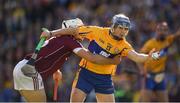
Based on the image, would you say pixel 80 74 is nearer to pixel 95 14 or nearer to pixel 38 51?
pixel 38 51

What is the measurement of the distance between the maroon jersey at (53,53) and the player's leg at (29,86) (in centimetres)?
16

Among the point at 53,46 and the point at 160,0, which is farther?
the point at 160,0

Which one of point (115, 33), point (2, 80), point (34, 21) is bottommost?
point (2, 80)

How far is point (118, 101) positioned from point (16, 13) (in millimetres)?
4624

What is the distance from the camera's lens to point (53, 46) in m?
9.55

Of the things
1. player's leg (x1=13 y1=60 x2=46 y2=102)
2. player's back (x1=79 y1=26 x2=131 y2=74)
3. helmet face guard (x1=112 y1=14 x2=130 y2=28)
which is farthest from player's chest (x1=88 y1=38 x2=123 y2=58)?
player's leg (x1=13 y1=60 x2=46 y2=102)

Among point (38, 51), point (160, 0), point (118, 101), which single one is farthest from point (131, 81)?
point (38, 51)

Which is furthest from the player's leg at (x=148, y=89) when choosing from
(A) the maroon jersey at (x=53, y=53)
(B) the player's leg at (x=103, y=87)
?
(A) the maroon jersey at (x=53, y=53)

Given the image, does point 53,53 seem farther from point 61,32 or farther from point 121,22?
point 121,22

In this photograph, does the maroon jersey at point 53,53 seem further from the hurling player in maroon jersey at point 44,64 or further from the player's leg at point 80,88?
the player's leg at point 80,88

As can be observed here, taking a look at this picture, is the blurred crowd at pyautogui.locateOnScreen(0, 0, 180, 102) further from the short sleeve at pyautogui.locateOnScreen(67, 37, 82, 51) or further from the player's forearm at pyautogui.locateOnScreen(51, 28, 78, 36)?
the short sleeve at pyautogui.locateOnScreen(67, 37, 82, 51)

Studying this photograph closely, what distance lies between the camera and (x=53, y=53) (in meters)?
9.52

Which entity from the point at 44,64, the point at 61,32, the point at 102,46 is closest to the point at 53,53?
the point at 44,64

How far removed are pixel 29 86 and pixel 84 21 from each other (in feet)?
24.8
